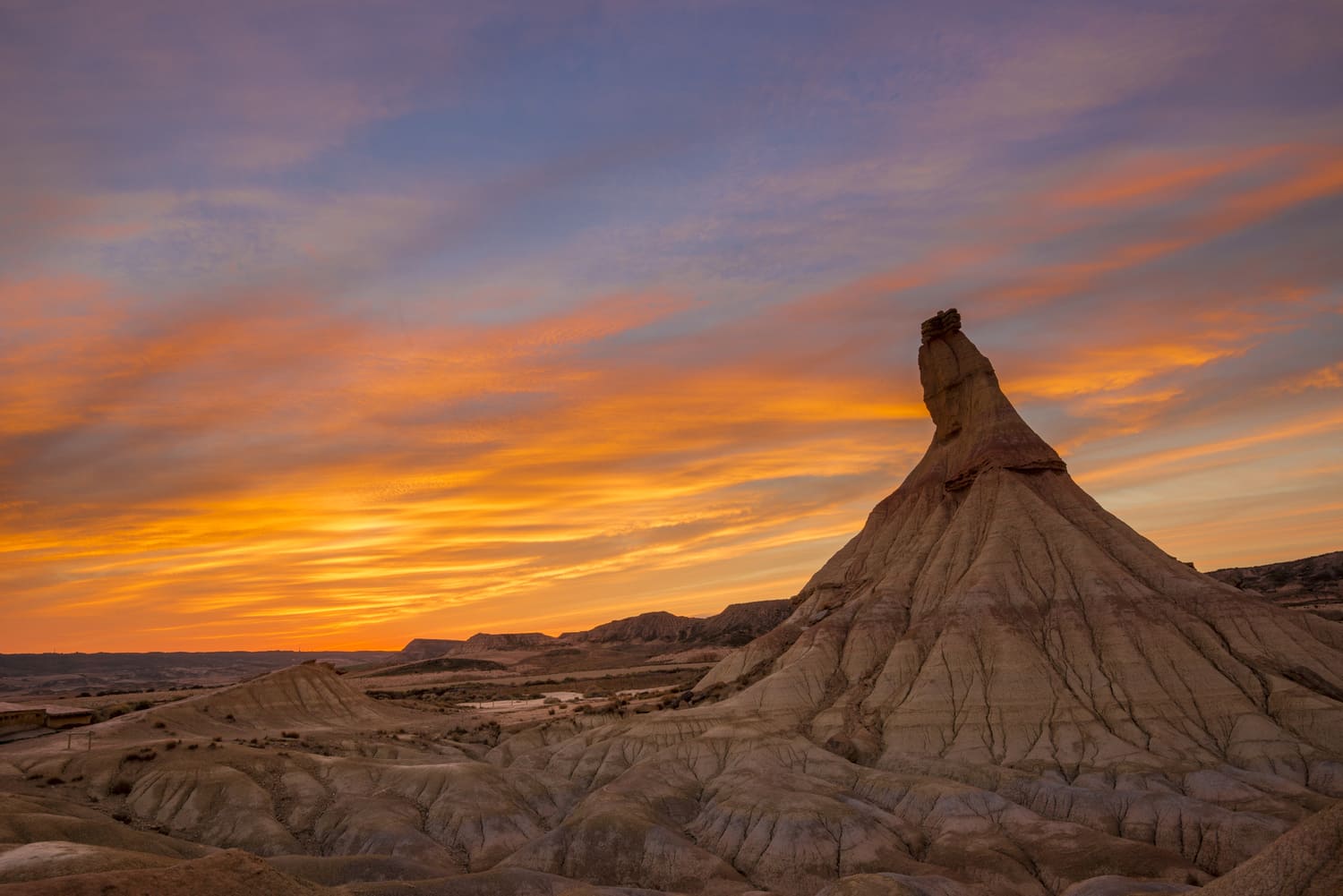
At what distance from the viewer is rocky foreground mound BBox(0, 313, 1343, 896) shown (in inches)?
2292

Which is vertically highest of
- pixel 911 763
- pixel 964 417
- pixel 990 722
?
pixel 964 417

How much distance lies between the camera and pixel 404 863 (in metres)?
58.2

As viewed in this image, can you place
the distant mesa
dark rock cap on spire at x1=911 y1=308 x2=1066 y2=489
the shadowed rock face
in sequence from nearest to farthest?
the shadowed rock face → dark rock cap on spire at x1=911 y1=308 x2=1066 y2=489 → the distant mesa

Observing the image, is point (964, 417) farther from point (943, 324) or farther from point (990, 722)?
point (990, 722)

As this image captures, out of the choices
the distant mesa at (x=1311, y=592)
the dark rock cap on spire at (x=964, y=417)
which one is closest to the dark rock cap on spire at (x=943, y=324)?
the dark rock cap on spire at (x=964, y=417)

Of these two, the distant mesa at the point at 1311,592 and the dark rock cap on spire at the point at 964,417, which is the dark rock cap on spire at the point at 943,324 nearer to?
the dark rock cap on spire at the point at 964,417

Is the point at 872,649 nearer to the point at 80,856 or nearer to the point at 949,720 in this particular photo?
the point at 949,720

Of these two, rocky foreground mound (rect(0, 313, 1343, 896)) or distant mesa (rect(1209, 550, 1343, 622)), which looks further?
distant mesa (rect(1209, 550, 1343, 622))

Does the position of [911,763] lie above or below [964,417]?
below

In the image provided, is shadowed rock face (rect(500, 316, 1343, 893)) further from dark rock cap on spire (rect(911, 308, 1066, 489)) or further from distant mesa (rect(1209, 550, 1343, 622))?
distant mesa (rect(1209, 550, 1343, 622))

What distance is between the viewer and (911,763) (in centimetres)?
7519

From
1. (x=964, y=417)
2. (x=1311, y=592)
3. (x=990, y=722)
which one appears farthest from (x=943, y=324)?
(x=1311, y=592)

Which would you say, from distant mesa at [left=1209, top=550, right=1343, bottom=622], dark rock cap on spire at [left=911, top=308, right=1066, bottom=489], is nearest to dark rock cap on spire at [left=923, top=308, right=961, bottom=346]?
dark rock cap on spire at [left=911, top=308, right=1066, bottom=489]

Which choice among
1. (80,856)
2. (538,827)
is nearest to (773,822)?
(538,827)
